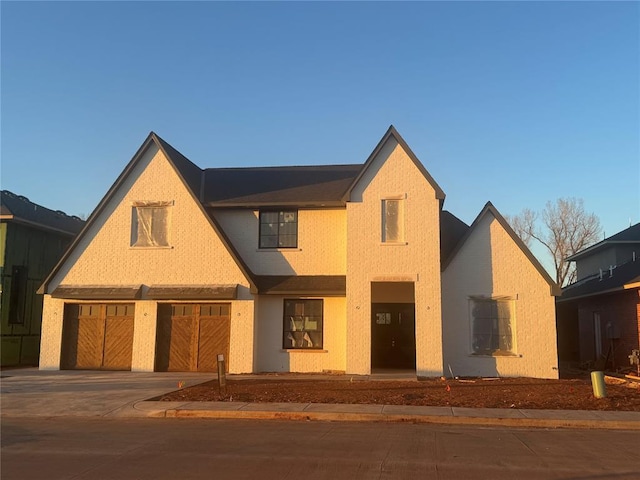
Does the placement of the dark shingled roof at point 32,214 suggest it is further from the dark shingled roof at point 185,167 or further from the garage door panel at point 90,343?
the dark shingled roof at point 185,167

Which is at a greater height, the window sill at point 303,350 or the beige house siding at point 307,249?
the beige house siding at point 307,249

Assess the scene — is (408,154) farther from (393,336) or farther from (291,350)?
(291,350)

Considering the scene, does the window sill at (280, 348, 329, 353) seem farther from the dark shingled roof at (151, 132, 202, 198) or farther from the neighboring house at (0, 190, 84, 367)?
the neighboring house at (0, 190, 84, 367)

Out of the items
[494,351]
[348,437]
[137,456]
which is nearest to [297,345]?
[494,351]

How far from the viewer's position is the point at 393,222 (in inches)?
776

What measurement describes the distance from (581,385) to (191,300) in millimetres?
12933

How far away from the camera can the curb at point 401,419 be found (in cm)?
1140

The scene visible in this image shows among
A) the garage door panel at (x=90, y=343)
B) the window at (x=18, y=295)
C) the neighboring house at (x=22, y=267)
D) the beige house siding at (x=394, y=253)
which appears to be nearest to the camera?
the beige house siding at (x=394, y=253)

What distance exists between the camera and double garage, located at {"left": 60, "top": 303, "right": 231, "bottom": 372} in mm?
20094

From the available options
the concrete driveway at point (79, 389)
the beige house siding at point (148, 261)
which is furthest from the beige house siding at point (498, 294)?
the concrete driveway at point (79, 389)

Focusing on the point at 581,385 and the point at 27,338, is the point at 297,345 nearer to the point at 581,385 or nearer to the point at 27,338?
the point at 581,385

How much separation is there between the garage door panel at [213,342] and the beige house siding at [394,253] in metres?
4.36

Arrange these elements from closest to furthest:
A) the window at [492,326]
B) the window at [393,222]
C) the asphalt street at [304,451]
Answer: the asphalt street at [304,451], the window at [492,326], the window at [393,222]

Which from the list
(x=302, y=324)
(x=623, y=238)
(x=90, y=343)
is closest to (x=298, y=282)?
(x=302, y=324)
